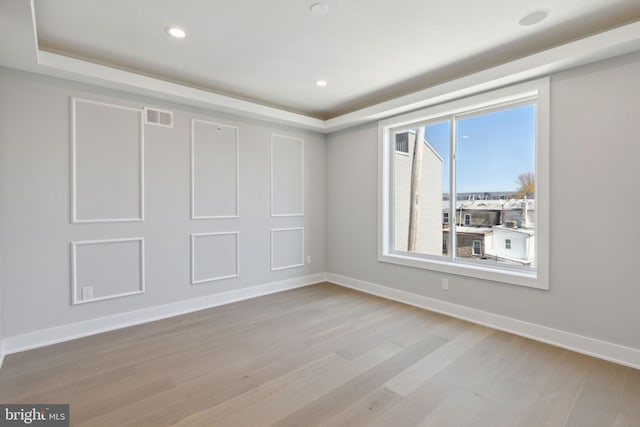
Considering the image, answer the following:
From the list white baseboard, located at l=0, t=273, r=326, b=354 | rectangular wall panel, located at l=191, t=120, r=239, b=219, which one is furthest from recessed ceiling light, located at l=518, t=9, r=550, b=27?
white baseboard, located at l=0, t=273, r=326, b=354

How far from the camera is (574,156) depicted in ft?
8.79

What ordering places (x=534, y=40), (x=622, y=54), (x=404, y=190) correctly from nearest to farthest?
(x=622, y=54)
(x=534, y=40)
(x=404, y=190)

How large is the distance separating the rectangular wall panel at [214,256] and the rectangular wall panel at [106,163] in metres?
0.73

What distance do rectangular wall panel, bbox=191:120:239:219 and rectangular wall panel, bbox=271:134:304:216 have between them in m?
0.60

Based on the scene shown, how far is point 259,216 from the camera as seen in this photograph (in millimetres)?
4301

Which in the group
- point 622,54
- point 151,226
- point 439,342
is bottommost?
point 439,342

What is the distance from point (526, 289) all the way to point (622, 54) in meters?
2.09

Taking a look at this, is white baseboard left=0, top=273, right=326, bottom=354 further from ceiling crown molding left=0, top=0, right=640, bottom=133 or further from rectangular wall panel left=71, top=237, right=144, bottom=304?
ceiling crown molding left=0, top=0, right=640, bottom=133

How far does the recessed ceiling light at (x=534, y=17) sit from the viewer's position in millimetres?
2242

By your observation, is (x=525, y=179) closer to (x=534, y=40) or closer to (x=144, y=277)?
(x=534, y=40)

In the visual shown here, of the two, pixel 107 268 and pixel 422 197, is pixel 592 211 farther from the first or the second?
Result: pixel 107 268

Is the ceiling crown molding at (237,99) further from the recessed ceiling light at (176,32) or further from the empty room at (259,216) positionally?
the recessed ceiling light at (176,32)

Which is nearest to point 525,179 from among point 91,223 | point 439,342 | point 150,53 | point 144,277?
point 439,342

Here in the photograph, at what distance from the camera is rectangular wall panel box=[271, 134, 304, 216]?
4465 mm
